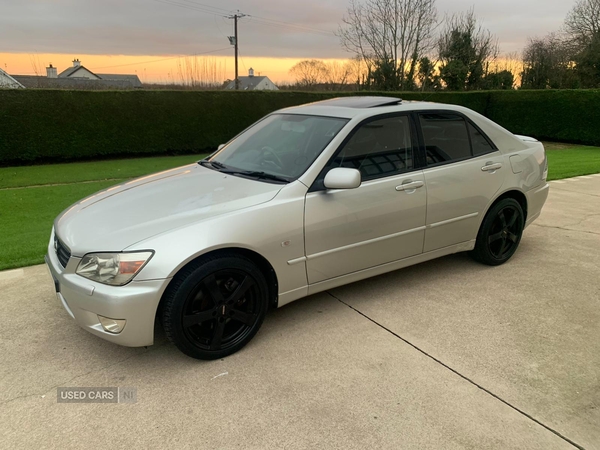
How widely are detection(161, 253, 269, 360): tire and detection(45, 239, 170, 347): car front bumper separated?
0.34ft

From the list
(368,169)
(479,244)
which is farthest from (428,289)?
(368,169)

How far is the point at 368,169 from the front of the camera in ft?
11.4

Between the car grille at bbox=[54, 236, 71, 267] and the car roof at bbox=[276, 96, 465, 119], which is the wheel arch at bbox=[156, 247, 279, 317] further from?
the car roof at bbox=[276, 96, 465, 119]

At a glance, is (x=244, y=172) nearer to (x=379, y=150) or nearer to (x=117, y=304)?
(x=379, y=150)

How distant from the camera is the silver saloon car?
104 inches

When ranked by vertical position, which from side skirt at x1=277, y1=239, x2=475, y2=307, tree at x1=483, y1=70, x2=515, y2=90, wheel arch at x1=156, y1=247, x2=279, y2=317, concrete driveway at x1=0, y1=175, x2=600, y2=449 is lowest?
concrete driveway at x1=0, y1=175, x2=600, y2=449

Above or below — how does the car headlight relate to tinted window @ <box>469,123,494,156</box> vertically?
below

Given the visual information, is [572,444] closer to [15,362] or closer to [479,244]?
[479,244]

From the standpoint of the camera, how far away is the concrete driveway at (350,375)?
227 centimetres

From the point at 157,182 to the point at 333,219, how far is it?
1.48 metres

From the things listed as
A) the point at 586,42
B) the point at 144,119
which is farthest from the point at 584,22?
the point at 144,119

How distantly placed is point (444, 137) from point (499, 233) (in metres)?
1.16

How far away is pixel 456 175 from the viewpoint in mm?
3881

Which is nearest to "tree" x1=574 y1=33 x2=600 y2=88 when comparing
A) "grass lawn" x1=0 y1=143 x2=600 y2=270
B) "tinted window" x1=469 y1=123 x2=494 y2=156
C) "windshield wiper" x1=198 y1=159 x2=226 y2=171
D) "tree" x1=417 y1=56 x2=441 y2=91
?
"tree" x1=417 y1=56 x2=441 y2=91
